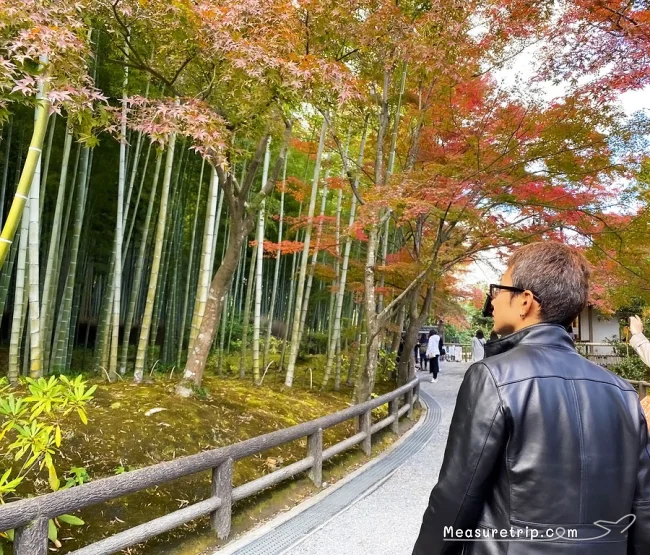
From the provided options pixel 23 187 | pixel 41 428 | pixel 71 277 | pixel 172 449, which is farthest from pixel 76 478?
pixel 71 277

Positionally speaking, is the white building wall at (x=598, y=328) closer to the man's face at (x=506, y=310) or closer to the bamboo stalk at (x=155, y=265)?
the bamboo stalk at (x=155, y=265)

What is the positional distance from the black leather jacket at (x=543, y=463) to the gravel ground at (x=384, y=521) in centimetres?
203

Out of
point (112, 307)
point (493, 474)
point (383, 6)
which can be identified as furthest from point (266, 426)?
point (383, 6)

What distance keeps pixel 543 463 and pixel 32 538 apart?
1857 mm

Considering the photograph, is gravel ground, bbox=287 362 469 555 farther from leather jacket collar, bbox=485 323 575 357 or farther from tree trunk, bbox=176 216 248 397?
leather jacket collar, bbox=485 323 575 357

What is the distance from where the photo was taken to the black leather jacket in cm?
83

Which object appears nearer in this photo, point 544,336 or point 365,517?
point 544,336

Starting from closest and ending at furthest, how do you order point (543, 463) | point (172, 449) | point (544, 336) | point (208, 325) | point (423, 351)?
1. point (543, 463)
2. point (544, 336)
3. point (172, 449)
4. point (208, 325)
5. point (423, 351)

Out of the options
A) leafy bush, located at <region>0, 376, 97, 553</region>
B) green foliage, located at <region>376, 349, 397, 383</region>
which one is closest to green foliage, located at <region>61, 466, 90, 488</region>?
leafy bush, located at <region>0, 376, 97, 553</region>

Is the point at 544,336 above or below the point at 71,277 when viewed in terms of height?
below

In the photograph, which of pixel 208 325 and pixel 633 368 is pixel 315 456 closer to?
pixel 208 325

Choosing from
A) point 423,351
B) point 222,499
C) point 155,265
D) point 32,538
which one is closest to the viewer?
point 32,538

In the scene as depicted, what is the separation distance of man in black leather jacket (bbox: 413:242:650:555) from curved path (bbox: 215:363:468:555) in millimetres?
2035

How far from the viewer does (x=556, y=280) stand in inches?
38.4
